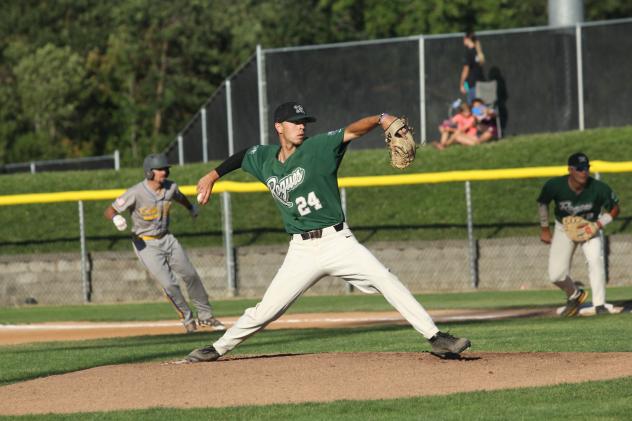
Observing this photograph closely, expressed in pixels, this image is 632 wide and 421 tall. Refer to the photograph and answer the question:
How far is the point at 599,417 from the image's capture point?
688cm

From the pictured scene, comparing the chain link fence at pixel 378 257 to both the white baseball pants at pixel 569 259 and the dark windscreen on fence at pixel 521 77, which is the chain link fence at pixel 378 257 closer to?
the dark windscreen on fence at pixel 521 77

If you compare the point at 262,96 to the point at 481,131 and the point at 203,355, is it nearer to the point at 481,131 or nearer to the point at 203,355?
the point at 481,131

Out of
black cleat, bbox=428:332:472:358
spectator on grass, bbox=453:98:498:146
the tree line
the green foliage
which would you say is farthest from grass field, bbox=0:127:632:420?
the green foliage

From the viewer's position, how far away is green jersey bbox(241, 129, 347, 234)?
8820 mm

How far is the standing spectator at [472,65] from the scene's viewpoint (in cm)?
2158

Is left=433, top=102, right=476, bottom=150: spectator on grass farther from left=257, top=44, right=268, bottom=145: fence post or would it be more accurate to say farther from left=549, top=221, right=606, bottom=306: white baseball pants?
left=549, top=221, right=606, bottom=306: white baseball pants

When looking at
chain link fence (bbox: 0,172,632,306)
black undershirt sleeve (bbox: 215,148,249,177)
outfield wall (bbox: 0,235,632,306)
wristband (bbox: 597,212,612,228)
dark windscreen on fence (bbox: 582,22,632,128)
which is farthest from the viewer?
dark windscreen on fence (bbox: 582,22,632,128)

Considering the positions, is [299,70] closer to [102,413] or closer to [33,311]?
[33,311]

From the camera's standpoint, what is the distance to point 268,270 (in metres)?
20.5

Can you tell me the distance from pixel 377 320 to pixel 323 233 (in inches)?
260

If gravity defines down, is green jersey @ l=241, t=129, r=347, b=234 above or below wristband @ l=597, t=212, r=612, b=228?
above

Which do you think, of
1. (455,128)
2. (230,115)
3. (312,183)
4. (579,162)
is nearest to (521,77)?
(455,128)

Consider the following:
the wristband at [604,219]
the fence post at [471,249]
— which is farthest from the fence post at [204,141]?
the wristband at [604,219]

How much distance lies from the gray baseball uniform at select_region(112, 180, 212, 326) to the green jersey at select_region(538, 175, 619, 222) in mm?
4069
